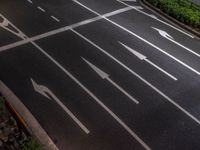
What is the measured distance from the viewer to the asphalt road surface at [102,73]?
12469 mm

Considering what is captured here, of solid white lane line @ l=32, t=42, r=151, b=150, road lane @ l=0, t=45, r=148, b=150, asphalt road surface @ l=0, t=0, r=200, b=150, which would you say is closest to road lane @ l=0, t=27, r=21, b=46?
asphalt road surface @ l=0, t=0, r=200, b=150

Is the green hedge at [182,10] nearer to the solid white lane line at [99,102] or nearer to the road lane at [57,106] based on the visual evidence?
the solid white lane line at [99,102]

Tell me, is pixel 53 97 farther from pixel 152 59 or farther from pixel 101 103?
pixel 152 59

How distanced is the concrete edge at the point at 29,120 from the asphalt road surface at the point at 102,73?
253 mm

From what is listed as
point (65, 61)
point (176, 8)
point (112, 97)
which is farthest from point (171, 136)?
point (176, 8)

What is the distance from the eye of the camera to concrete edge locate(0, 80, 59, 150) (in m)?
11.6

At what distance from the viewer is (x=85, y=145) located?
11758 millimetres

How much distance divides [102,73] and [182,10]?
28.2 ft

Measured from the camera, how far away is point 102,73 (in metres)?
15.4

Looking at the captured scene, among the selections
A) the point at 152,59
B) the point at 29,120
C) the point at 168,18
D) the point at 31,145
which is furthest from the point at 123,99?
the point at 168,18

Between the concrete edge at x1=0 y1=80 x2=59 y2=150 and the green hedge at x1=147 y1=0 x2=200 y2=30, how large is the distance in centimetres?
1224

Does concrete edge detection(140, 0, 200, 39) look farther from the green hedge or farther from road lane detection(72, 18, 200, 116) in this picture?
road lane detection(72, 18, 200, 116)

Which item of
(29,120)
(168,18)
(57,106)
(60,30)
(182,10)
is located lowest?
(29,120)

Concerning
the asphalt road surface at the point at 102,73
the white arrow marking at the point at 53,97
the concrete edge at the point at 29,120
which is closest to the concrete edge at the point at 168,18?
the asphalt road surface at the point at 102,73
